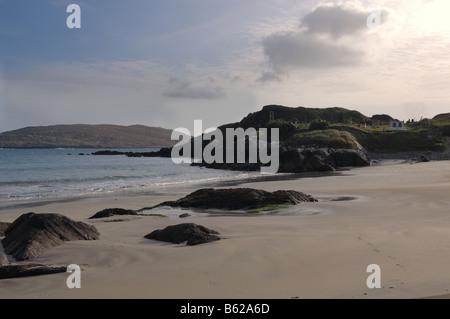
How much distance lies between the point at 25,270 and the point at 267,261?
13.5 ft

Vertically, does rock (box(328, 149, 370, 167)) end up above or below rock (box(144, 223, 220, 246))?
above

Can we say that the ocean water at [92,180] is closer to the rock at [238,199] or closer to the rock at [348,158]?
the rock at [238,199]

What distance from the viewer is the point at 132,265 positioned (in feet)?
24.0

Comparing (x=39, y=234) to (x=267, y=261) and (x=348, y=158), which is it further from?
(x=348, y=158)

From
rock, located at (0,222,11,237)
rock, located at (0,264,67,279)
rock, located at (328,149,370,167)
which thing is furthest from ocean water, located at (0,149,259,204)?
rock, located at (0,264,67,279)

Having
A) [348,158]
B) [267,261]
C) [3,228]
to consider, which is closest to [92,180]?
[3,228]

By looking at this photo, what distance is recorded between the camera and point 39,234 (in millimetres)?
8656

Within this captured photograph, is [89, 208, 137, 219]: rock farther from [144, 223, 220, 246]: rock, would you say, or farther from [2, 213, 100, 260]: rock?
[144, 223, 220, 246]: rock

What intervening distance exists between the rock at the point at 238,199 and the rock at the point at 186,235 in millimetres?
6067

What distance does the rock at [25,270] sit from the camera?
652 centimetres

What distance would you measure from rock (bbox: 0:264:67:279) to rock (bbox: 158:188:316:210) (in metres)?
9.42

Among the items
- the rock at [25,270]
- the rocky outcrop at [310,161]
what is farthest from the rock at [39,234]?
the rocky outcrop at [310,161]

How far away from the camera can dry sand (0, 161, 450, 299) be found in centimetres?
580
